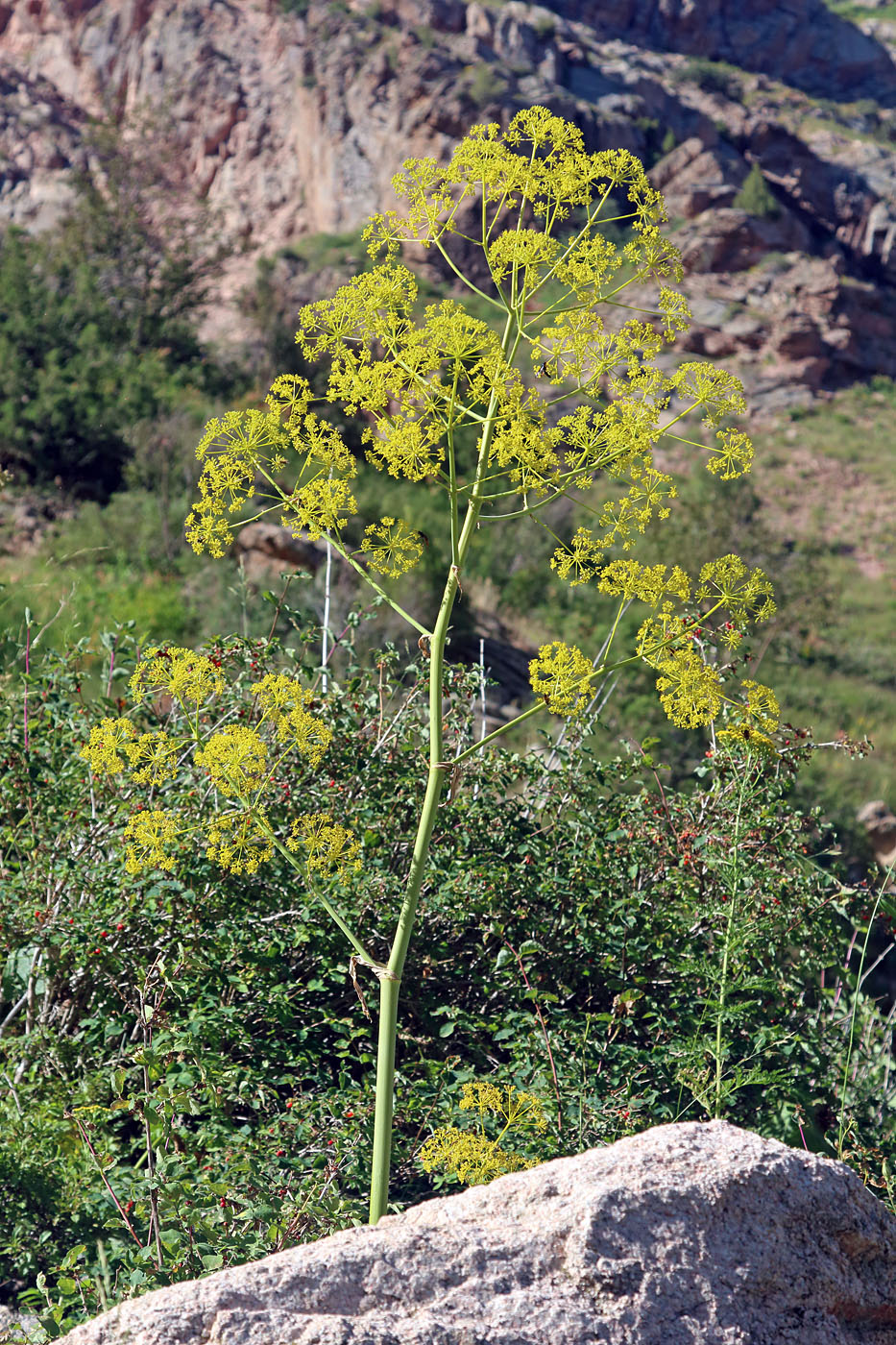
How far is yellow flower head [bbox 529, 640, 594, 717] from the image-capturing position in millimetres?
1872

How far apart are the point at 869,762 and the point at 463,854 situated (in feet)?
49.6

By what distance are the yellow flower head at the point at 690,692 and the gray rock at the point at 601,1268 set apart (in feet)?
2.21

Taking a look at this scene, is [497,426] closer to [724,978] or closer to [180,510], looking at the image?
[724,978]

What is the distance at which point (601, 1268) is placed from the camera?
1386 mm

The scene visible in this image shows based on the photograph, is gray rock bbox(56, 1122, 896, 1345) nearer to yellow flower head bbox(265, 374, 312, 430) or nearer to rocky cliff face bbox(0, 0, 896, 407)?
yellow flower head bbox(265, 374, 312, 430)

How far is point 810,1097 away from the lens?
314 cm

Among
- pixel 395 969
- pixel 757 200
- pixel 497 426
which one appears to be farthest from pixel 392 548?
pixel 757 200

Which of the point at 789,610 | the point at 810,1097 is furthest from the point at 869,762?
the point at 810,1097

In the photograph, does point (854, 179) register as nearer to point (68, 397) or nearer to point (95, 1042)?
point (68, 397)

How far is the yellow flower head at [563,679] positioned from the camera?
1872mm

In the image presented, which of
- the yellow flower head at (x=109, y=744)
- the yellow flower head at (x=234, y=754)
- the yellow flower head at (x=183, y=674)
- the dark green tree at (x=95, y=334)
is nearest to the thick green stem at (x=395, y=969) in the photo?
the yellow flower head at (x=234, y=754)

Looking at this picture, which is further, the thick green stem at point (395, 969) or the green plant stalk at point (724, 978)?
the green plant stalk at point (724, 978)

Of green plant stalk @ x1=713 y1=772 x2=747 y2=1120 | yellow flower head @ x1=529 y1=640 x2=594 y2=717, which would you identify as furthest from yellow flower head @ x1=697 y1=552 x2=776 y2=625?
green plant stalk @ x1=713 y1=772 x2=747 y2=1120

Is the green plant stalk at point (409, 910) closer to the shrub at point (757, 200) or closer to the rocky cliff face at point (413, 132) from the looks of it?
the rocky cliff face at point (413, 132)
